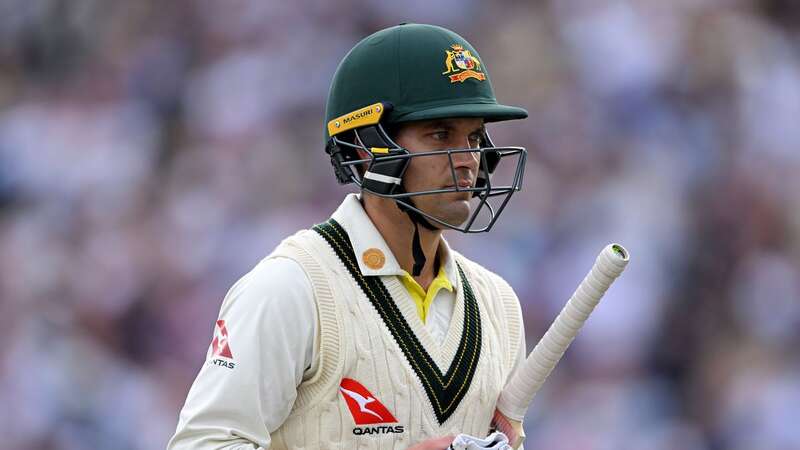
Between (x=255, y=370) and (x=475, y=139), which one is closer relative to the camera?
(x=255, y=370)

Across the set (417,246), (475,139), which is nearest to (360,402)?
(417,246)

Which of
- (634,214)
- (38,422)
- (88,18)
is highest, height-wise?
(88,18)

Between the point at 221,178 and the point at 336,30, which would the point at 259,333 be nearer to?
the point at 221,178

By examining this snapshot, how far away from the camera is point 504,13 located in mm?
8234

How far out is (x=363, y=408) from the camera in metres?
3.07

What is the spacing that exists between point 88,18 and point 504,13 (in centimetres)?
266

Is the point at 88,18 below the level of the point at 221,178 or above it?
above

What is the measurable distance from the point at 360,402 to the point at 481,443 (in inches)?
11.7

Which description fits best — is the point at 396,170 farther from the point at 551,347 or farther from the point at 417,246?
the point at 551,347

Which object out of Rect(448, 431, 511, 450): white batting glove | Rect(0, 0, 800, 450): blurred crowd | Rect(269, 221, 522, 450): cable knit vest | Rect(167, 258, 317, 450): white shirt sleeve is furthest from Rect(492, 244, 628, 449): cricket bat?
Answer: Rect(0, 0, 800, 450): blurred crowd

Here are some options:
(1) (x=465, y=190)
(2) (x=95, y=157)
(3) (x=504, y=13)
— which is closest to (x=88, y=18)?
(2) (x=95, y=157)

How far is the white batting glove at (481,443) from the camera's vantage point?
3012 millimetres

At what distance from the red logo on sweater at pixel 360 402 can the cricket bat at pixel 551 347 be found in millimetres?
381

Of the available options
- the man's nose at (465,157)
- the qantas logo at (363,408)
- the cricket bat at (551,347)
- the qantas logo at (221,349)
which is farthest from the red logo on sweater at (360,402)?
the man's nose at (465,157)
